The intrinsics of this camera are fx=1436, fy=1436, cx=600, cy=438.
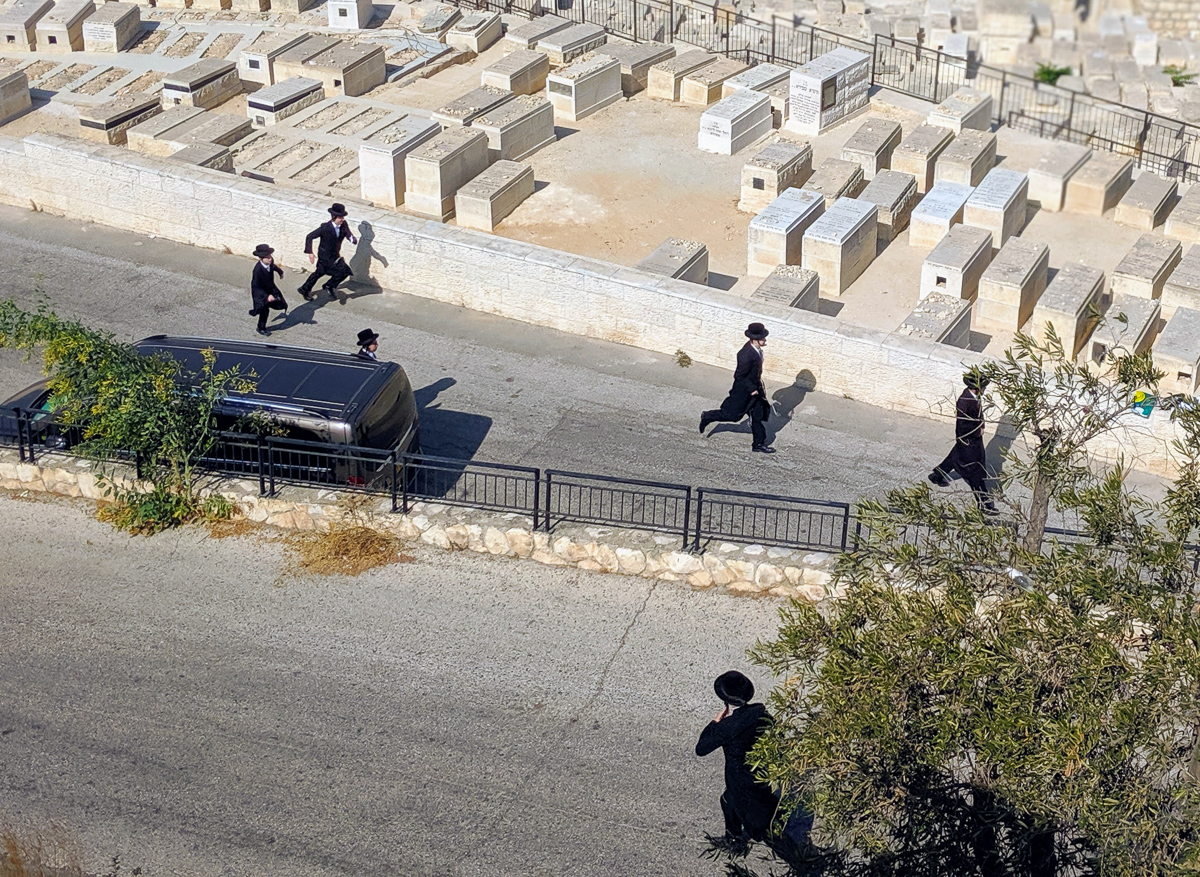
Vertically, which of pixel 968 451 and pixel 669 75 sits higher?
pixel 968 451

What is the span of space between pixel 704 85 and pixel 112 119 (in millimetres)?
9028

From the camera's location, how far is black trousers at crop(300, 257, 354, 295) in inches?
661

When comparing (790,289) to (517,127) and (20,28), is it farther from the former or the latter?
(20,28)

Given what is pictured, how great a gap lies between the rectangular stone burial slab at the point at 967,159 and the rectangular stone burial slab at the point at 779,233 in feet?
9.34

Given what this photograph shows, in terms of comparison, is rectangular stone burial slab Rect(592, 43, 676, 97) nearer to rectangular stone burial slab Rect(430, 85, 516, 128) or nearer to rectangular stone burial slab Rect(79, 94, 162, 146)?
rectangular stone burial slab Rect(430, 85, 516, 128)

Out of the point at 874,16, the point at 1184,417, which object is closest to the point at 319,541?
the point at 1184,417

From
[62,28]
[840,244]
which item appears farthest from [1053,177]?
[62,28]

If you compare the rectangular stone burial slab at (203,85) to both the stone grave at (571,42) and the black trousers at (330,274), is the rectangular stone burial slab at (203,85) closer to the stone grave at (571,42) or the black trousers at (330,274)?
the stone grave at (571,42)

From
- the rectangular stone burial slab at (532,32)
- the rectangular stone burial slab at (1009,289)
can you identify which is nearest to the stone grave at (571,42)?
the rectangular stone burial slab at (532,32)

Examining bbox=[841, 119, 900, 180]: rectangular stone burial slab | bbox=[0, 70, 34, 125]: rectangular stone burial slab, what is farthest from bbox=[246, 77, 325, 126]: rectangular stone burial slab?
bbox=[841, 119, 900, 180]: rectangular stone burial slab

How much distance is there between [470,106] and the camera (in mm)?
21141

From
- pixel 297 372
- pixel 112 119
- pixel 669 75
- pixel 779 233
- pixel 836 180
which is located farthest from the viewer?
pixel 669 75

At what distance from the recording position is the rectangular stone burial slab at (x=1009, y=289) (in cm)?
1681

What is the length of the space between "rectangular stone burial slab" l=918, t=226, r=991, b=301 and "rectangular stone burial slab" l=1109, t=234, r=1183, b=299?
162cm
